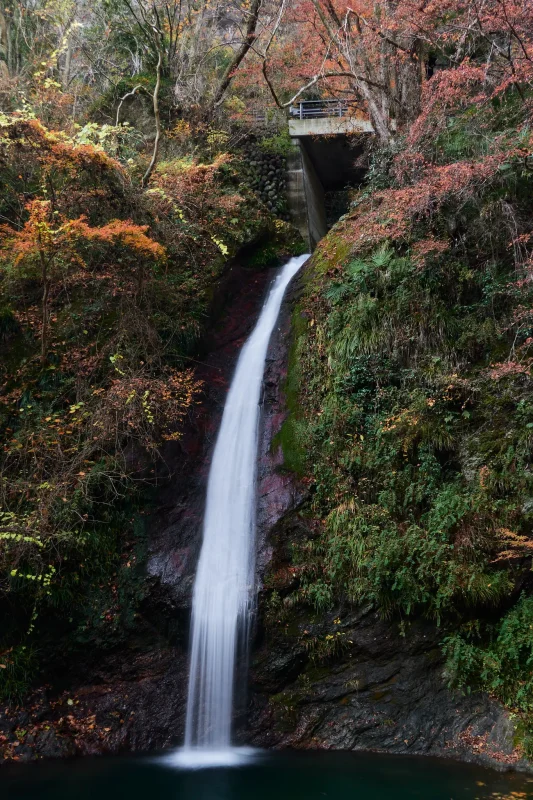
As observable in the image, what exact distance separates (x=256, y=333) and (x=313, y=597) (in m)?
5.83

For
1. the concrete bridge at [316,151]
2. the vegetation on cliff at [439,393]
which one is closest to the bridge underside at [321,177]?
the concrete bridge at [316,151]

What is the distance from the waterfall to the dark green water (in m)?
0.71

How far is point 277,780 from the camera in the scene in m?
6.37

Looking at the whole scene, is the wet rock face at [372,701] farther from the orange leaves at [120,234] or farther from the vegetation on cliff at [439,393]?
the orange leaves at [120,234]

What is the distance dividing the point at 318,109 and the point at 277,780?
18876mm

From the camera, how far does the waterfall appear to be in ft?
24.7

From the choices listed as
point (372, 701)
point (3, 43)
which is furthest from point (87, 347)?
point (3, 43)

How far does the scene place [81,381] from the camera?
9633 mm

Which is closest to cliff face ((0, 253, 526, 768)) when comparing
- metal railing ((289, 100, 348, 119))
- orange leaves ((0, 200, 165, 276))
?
orange leaves ((0, 200, 165, 276))

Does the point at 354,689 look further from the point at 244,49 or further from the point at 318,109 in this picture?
the point at 318,109

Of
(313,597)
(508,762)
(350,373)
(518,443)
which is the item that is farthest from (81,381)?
(508,762)

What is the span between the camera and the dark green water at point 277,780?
5.90 metres

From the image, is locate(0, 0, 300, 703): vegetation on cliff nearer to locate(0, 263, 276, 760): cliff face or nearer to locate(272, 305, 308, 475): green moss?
locate(0, 263, 276, 760): cliff face

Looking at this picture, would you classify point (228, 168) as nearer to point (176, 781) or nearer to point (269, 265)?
point (269, 265)
